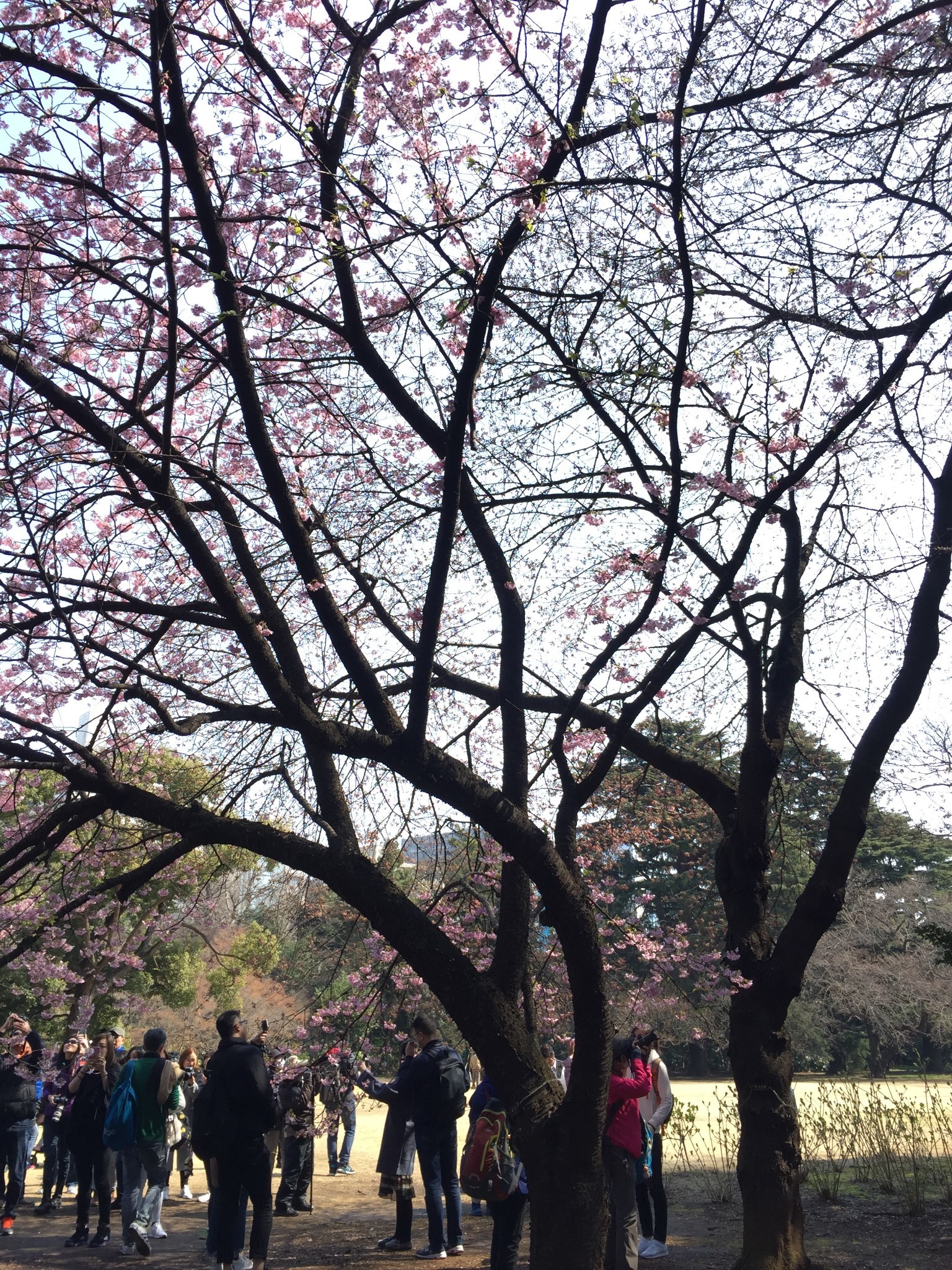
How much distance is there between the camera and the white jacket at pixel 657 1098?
24.2ft

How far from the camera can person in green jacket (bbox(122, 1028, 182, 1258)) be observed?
752 cm

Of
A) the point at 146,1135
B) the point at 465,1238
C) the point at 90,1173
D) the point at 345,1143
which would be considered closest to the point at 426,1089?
the point at 465,1238

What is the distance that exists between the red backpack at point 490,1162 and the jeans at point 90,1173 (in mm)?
3624

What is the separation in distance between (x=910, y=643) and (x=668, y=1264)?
14.4 feet

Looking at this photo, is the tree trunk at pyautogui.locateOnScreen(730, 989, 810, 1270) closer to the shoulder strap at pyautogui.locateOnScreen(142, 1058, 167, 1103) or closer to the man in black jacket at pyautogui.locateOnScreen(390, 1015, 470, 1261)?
the man in black jacket at pyautogui.locateOnScreen(390, 1015, 470, 1261)

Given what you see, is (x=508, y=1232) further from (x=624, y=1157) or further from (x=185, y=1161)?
(x=185, y=1161)

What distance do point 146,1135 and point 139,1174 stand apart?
0.34m

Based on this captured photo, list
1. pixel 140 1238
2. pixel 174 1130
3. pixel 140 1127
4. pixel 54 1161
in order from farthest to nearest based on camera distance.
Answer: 1. pixel 54 1161
2. pixel 174 1130
3. pixel 140 1127
4. pixel 140 1238

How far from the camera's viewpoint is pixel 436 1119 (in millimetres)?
7383

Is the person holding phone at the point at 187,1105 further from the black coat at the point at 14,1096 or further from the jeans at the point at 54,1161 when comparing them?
the black coat at the point at 14,1096

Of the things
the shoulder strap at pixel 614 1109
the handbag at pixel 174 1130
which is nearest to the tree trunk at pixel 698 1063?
the handbag at pixel 174 1130

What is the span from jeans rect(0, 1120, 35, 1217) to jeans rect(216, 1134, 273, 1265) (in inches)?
148

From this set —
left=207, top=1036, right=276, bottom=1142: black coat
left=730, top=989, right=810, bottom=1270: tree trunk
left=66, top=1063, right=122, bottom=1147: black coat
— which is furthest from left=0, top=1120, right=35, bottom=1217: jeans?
left=730, top=989, right=810, bottom=1270: tree trunk

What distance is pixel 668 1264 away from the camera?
7.02 meters
